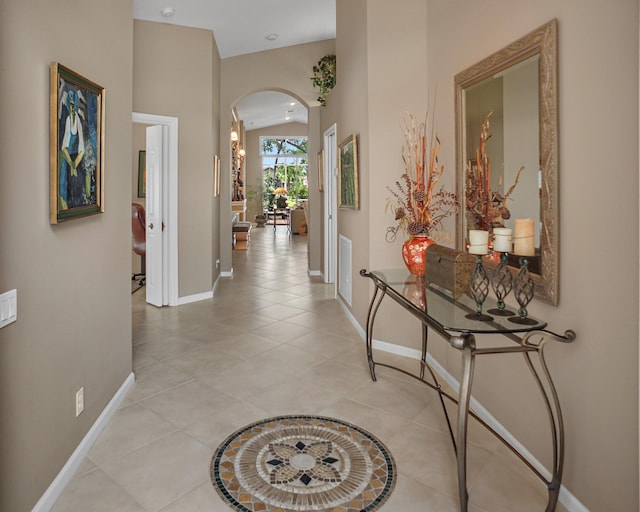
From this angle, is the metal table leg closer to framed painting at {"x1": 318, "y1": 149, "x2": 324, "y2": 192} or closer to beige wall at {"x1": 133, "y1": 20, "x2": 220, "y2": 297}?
beige wall at {"x1": 133, "y1": 20, "x2": 220, "y2": 297}

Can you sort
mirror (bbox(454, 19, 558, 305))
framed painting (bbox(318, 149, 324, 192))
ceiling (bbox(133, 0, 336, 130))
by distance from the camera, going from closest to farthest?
mirror (bbox(454, 19, 558, 305)), ceiling (bbox(133, 0, 336, 130)), framed painting (bbox(318, 149, 324, 192))

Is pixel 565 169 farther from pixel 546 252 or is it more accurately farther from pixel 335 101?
pixel 335 101

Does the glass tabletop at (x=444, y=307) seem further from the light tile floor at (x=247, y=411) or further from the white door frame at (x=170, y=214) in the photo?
the white door frame at (x=170, y=214)

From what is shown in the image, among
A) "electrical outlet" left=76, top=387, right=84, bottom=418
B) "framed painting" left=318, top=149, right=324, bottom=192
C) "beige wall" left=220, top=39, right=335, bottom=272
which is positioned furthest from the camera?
"beige wall" left=220, top=39, right=335, bottom=272

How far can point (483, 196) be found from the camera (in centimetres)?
261

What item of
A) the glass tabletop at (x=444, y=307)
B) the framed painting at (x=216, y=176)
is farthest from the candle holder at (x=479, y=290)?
the framed painting at (x=216, y=176)

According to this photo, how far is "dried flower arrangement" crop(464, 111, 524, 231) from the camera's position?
2.43 m

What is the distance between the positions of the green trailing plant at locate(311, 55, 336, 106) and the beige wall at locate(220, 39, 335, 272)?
0.76ft

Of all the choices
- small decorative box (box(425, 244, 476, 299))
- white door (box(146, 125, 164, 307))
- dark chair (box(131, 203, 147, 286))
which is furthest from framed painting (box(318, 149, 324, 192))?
small decorative box (box(425, 244, 476, 299))

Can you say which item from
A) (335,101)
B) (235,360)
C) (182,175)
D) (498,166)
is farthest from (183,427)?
(335,101)

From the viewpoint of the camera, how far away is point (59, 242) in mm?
2025

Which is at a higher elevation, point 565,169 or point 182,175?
point 182,175

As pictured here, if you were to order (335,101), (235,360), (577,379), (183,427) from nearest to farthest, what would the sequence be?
(577,379) → (183,427) → (235,360) → (335,101)

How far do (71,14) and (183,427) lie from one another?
7.16 ft
